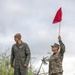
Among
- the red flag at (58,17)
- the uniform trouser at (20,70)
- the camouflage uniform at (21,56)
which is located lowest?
the uniform trouser at (20,70)

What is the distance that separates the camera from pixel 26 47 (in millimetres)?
12945

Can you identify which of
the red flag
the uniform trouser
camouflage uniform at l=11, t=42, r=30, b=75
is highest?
the red flag

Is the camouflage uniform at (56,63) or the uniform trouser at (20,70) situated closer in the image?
the camouflage uniform at (56,63)

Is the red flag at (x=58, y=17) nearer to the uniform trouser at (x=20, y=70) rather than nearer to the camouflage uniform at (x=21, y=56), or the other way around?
the camouflage uniform at (x=21, y=56)

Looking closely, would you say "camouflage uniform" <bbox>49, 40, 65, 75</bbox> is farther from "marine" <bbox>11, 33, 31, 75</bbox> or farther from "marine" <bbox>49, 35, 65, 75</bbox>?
"marine" <bbox>11, 33, 31, 75</bbox>

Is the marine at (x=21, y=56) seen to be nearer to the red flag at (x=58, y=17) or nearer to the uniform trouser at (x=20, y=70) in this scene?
the uniform trouser at (x=20, y=70)

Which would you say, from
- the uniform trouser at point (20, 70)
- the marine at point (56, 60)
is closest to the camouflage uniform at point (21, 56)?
the uniform trouser at point (20, 70)

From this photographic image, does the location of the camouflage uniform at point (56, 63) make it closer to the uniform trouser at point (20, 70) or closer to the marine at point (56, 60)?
the marine at point (56, 60)

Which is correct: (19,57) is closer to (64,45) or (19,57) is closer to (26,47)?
(26,47)

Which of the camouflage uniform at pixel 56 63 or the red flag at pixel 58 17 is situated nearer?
the camouflage uniform at pixel 56 63

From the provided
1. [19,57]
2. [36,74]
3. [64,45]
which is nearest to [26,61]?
[19,57]

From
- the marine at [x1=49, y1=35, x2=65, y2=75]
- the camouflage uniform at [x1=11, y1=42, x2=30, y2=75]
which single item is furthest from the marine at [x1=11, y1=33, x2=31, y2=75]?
the marine at [x1=49, y1=35, x2=65, y2=75]

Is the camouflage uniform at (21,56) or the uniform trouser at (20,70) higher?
the camouflage uniform at (21,56)

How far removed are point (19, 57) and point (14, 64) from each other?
28 centimetres
